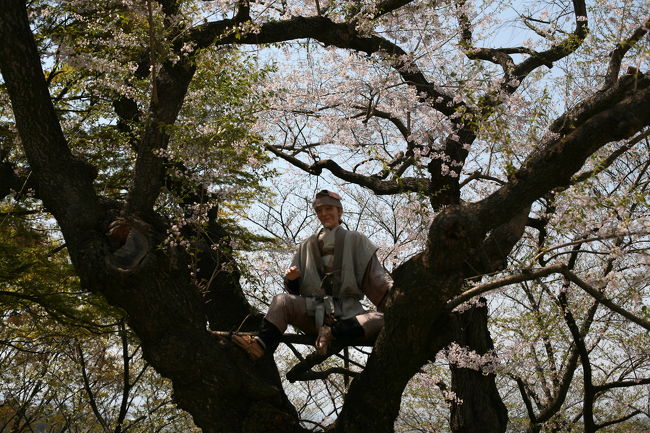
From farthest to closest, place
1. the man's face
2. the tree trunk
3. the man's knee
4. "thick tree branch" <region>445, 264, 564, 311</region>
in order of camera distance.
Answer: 1. the tree trunk
2. the man's face
3. the man's knee
4. "thick tree branch" <region>445, 264, 564, 311</region>

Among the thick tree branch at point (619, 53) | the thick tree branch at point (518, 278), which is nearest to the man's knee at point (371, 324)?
the thick tree branch at point (518, 278)

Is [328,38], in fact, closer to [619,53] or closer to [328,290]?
[328,290]

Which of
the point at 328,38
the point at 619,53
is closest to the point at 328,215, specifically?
the point at 328,38

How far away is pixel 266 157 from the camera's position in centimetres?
761

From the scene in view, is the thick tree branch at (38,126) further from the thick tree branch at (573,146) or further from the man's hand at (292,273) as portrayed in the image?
the thick tree branch at (573,146)

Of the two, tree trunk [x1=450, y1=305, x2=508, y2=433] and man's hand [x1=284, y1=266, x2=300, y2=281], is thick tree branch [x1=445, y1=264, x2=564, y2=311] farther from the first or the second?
tree trunk [x1=450, y1=305, x2=508, y2=433]

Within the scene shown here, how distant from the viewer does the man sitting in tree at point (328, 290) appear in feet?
13.3

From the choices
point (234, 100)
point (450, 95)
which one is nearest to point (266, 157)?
point (234, 100)

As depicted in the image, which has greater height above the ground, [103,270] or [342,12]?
[342,12]

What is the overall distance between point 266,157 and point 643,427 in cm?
751

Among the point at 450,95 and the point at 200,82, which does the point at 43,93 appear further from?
the point at 450,95

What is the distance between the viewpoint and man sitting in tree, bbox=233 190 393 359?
4039 millimetres

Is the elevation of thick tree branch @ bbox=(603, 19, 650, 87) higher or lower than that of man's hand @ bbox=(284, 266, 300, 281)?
higher

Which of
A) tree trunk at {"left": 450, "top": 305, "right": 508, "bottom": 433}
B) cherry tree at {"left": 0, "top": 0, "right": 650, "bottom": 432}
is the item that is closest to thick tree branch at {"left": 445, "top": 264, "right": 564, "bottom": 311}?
cherry tree at {"left": 0, "top": 0, "right": 650, "bottom": 432}
